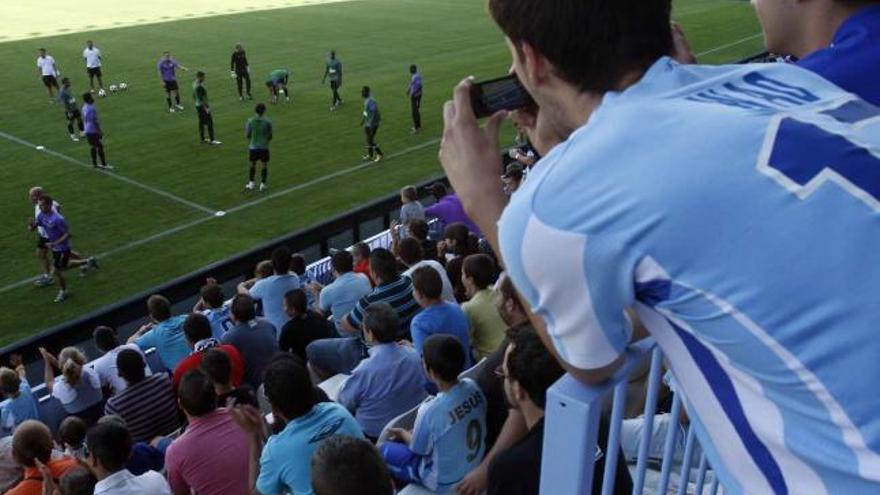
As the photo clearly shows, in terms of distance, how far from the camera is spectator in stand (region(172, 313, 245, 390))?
250 inches

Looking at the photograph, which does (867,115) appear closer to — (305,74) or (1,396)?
(1,396)

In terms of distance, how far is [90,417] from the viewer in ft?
24.3

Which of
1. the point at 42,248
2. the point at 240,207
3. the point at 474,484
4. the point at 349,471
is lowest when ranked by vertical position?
the point at 240,207

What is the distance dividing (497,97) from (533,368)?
1.19 metres

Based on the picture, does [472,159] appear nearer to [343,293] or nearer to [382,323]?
[382,323]

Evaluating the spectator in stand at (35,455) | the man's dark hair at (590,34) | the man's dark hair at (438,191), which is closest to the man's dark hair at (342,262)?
the spectator in stand at (35,455)

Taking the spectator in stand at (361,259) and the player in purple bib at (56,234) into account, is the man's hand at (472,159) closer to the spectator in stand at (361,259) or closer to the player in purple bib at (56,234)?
the spectator in stand at (361,259)

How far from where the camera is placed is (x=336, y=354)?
264 inches

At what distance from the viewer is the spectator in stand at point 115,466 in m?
4.63

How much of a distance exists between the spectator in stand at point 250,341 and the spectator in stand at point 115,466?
226 centimetres

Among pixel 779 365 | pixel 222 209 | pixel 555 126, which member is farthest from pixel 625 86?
pixel 222 209

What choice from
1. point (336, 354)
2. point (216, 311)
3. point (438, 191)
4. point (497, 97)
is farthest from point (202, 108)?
point (497, 97)

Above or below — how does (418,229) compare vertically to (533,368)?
below

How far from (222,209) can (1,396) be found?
8715 millimetres
